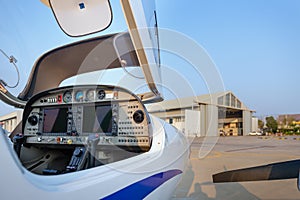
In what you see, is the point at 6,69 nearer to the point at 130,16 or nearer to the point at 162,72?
the point at 130,16

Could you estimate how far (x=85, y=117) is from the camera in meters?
2.20

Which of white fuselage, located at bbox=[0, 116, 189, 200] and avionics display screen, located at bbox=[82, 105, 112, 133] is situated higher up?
avionics display screen, located at bbox=[82, 105, 112, 133]

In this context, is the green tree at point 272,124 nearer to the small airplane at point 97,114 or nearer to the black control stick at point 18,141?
the small airplane at point 97,114

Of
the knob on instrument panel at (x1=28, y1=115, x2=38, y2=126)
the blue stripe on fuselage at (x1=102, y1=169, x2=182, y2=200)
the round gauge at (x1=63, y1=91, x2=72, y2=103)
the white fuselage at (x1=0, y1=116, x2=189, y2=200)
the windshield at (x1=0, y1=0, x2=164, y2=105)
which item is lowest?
the blue stripe on fuselage at (x1=102, y1=169, x2=182, y2=200)

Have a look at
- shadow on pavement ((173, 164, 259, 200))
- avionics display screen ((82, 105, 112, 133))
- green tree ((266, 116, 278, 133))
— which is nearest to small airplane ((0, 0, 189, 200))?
avionics display screen ((82, 105, 112, 133))

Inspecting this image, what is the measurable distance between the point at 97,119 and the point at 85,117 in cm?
13

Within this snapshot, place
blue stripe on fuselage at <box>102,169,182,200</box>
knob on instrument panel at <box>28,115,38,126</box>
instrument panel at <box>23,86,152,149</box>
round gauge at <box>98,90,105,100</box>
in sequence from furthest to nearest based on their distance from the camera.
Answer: knob on instrument panel at <box>28,115,38,126</box>, round gauge at <box>98,90,105,100</box>, instrument panel at <box>23,86,152,149</box>, blue stripe on fuselage at <box>102,169,182,200</box>

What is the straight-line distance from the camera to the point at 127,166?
3.96 ft

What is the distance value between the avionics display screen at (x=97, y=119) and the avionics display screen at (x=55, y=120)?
0.21m

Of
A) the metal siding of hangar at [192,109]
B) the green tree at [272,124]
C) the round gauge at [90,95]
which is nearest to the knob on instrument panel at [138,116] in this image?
the round gauge at [90,95]

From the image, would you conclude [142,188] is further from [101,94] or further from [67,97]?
[67,97]

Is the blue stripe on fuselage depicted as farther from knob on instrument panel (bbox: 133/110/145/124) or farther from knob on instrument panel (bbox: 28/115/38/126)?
knob on instrument panel (bbox: 28/115/38/126)

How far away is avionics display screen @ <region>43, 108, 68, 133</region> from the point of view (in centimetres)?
221

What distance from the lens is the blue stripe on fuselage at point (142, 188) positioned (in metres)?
1.03
